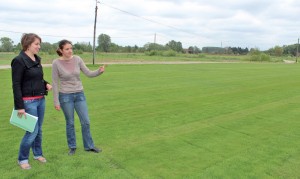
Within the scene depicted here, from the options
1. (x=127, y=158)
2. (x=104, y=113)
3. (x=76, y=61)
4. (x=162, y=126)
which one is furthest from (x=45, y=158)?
(x=104, y=113)

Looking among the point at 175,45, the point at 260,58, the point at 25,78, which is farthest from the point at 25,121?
the point at 175,45

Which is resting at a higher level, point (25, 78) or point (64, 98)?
point (25, 78)

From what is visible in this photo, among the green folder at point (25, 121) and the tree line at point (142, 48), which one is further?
the tree line at point (142, 48)

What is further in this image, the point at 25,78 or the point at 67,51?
the point at 67,51

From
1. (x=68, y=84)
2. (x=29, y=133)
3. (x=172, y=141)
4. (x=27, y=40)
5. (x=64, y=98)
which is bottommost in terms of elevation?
(x=172, y=141)

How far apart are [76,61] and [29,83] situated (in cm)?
86

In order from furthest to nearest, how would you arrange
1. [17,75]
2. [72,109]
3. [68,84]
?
[72,109]
[68,84]
[17,75]

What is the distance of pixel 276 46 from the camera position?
122 metres

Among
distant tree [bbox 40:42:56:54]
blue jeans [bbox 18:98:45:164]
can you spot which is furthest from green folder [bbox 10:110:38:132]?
distant tree [bbox 40:42:56:54]

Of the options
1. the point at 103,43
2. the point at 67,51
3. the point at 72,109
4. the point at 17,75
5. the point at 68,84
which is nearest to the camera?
the point at 17,75

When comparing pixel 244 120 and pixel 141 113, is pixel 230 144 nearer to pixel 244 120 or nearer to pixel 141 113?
pixel 244 120

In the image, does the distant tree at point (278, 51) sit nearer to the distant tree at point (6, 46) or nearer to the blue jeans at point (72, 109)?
the distant tree at point (6, 46)

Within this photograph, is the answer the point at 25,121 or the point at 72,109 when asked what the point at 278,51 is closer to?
the point at 72,109

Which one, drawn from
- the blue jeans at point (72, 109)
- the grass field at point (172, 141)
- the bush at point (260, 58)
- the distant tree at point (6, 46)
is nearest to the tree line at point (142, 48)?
the distant tree at point (6, 46)
